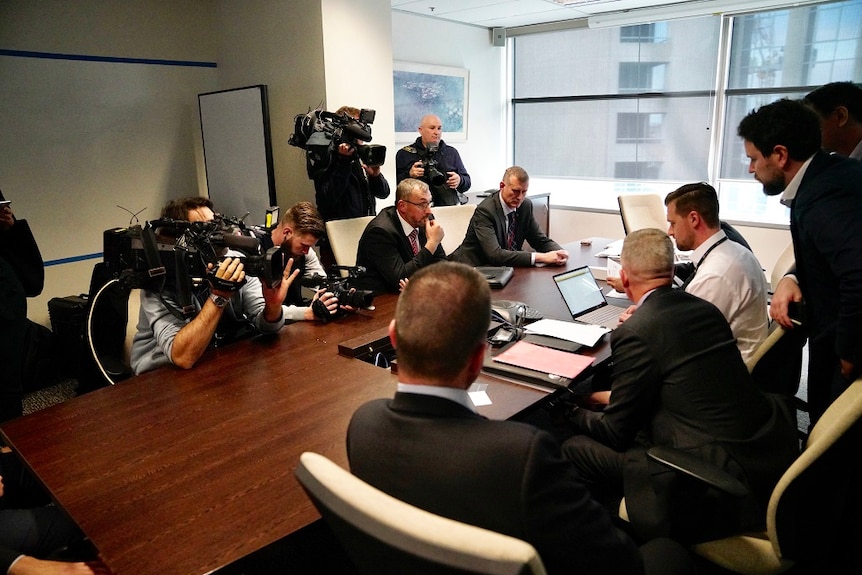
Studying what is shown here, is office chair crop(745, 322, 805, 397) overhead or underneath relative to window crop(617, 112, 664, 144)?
underneath

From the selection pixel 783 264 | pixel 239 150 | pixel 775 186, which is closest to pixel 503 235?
pixel 783 264

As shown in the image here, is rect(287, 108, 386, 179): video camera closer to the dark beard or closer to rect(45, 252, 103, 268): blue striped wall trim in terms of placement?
rect(45, 252, 103, 268): blue striped wall trim

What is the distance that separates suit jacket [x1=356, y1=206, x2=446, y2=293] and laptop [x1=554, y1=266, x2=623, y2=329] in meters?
0.74

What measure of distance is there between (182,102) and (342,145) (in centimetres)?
195

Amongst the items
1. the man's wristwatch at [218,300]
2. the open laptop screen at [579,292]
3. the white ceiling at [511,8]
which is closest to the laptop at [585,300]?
the open laptop screen at [579,292]

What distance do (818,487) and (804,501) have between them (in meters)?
0.05

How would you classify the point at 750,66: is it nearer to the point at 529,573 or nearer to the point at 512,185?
the point at 512,185

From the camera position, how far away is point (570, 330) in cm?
222

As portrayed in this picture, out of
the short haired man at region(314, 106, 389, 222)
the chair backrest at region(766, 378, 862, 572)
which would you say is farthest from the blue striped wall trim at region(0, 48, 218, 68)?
the chair backrest at region(766, 378, 862, 572)

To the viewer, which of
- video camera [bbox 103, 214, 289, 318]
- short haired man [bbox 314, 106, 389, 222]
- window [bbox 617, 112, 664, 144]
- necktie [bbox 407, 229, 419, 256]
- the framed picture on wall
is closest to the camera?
video camera [bbox 103, 214, 289, 318]

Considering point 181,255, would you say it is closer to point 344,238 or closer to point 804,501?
point 344,238

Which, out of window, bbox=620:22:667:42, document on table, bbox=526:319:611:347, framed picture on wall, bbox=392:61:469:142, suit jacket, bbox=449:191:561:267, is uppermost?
window, bbox=620:22:667:42

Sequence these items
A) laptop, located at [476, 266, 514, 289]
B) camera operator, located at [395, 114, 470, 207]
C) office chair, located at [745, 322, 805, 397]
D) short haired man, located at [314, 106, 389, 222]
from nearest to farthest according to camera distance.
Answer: office chair, located at [745, 322, 805, 397] < laptop, located at [476, 266, 514, 289] < short haired man, located at [314, 106, 389, 222] < camera operator, located at [395, 114, 470, 207]

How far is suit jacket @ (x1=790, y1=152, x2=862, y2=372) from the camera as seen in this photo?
1731mm
